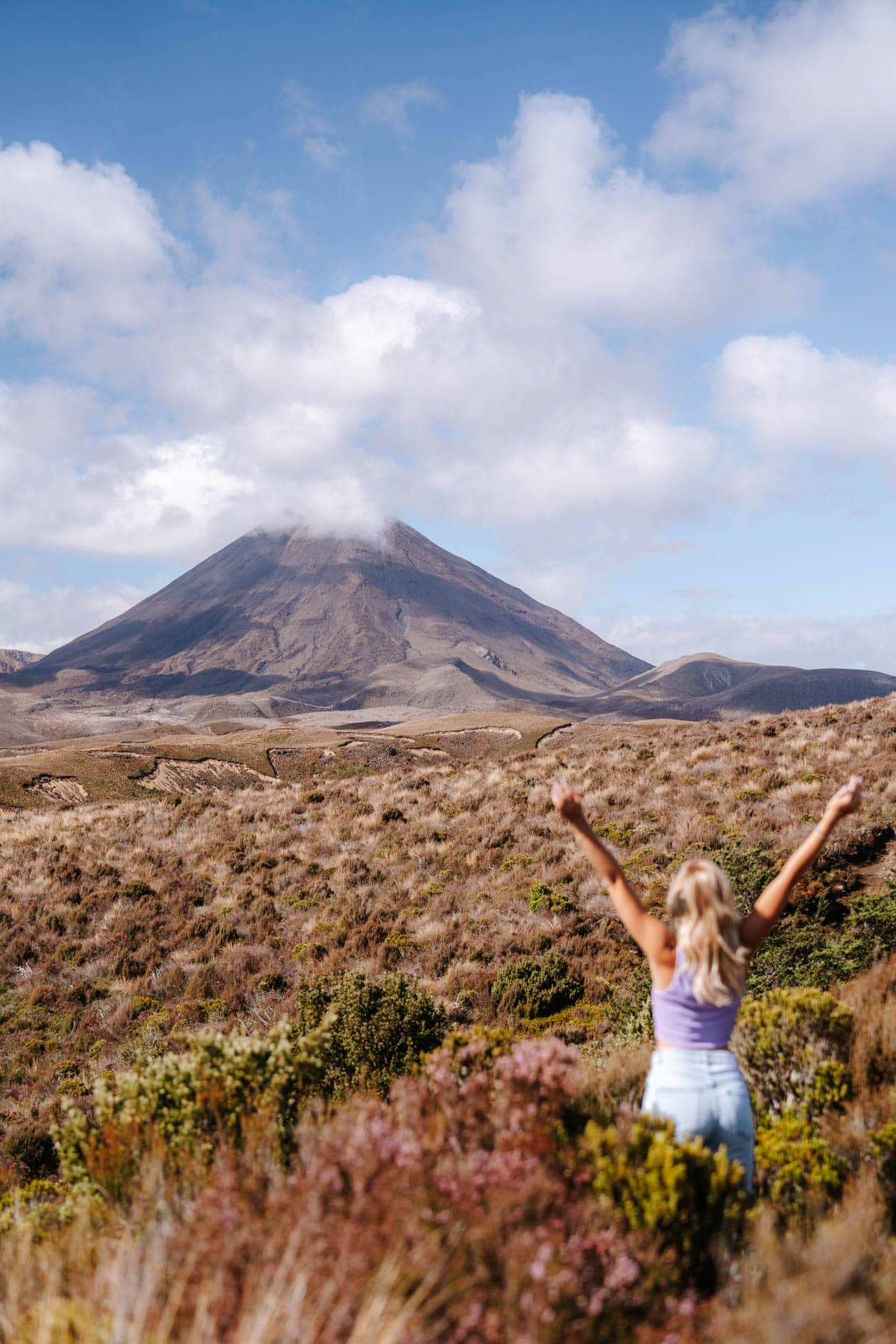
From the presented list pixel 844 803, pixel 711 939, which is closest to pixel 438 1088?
pixel 711 939

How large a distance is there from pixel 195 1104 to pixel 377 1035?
8.25ft

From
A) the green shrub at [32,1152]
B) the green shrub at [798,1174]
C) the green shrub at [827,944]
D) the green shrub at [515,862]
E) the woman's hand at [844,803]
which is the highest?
the woman's hand at [844,803]

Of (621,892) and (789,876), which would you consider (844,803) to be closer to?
(789,876)

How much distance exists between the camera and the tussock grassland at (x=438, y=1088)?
7.09 ft

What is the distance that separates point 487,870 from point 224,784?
86.5 ft

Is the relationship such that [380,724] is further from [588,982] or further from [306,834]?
[588,982]

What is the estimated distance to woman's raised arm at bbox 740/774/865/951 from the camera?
3.19m

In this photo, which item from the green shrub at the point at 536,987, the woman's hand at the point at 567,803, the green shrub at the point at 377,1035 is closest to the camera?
the woman's hand at the point at 567,803

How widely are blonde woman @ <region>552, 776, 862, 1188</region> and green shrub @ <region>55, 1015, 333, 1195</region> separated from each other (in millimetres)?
2006

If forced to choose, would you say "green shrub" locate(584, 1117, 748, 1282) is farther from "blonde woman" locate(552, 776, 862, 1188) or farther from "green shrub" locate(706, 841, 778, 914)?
"green shrub" locate(706, 841, 778, 914)

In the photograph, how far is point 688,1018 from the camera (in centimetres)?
308

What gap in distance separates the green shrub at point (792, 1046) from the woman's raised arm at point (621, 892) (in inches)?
67.8

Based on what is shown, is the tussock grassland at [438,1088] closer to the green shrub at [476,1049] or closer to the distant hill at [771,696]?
the green shrub at [476,1049]

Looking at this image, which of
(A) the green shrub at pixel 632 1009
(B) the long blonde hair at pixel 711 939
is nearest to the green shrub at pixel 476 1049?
(B) the long blonde hair at pixel 711 939
